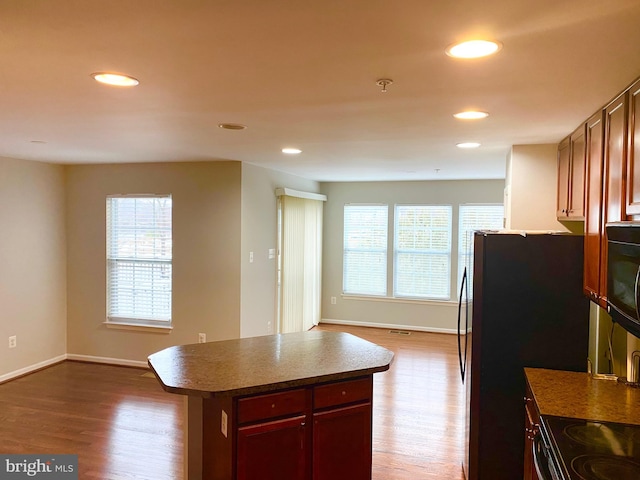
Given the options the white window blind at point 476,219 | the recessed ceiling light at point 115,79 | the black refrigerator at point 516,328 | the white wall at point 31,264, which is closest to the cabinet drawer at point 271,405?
the black refrigerator at point 516,328

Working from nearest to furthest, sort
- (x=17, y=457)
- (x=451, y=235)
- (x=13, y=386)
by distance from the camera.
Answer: (x=17, y=457), (x=13, y=386), (x=451, y=235)

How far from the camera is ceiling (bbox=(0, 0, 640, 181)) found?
4.26 ft

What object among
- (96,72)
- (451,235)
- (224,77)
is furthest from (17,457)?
(451,235)

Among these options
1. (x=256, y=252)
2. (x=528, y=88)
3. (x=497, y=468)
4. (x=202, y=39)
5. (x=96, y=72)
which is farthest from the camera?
(x=256, y=252)

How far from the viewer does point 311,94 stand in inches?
83.7

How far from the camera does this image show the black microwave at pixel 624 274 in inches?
59.2

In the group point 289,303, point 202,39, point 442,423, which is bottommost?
point 442,423

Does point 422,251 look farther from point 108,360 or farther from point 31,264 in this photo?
point 31,264

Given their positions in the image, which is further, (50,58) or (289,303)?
(289,303)

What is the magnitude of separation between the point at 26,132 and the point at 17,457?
226cm

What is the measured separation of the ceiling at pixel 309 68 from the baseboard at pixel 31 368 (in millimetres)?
2647

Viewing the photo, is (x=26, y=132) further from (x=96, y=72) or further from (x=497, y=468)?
(x=497, y=468)

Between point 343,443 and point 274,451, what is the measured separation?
391mm

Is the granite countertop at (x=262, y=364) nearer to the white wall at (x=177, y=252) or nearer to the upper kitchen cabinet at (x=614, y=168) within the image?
the upper kitchen cabinet at (x=614, y=168)
